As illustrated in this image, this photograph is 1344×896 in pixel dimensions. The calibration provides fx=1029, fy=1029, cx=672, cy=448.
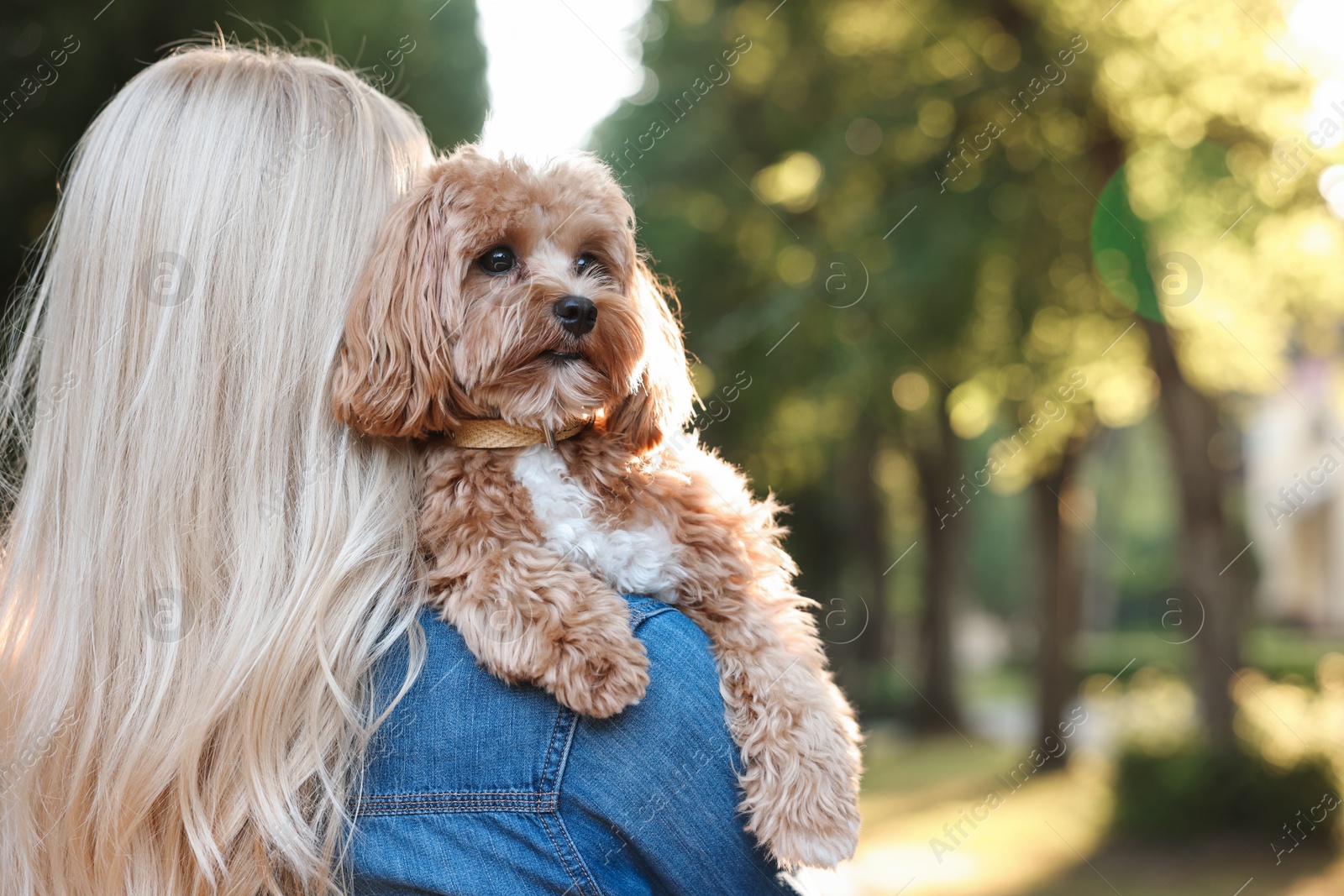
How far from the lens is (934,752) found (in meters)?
17.1

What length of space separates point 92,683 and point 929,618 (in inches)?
697

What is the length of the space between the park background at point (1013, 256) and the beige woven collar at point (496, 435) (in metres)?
2.01

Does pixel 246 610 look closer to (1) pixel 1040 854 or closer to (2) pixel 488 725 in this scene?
(2) pixel 488 725

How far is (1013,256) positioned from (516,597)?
6.98 meters

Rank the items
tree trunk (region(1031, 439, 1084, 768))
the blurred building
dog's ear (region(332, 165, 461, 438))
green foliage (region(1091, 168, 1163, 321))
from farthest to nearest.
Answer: the blurred building < tree trunk (region(1031, 439, 1084, 768)) < green foliage (region(1091, 168, 1163, 321)) < dog's ear (region(332, 165, 461, 438))

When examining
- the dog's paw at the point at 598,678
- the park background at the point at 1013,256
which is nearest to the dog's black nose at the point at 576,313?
the dog's paw at the point at 598,678

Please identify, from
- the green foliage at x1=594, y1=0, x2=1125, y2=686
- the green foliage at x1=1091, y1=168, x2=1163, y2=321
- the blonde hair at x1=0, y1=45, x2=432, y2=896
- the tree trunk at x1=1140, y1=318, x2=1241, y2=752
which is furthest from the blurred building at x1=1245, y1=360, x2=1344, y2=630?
the blonde hair at x1=0, y1=45, x2=432, y2=896

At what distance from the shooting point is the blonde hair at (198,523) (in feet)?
5.25

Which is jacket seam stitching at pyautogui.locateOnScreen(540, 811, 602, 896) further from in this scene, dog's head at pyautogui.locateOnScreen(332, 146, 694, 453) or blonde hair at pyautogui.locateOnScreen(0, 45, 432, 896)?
dog's head at pyautogui.locateOnScreen(332, 146, 694, 453)

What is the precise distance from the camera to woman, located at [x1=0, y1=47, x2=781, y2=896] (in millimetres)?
1571

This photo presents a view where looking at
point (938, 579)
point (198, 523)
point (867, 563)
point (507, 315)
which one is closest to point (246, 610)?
point (198, 523)

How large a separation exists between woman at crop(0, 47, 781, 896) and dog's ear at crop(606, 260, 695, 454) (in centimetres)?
47

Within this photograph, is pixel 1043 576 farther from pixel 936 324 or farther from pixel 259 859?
pixel 259 859

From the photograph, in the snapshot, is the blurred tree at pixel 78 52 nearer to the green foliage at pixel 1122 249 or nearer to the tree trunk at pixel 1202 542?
the green foliage at pixel 1122 249
